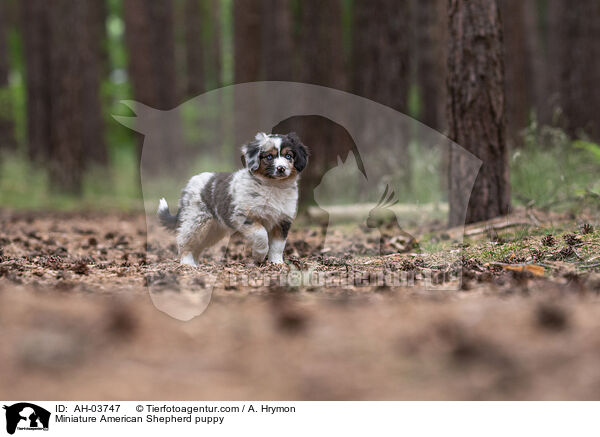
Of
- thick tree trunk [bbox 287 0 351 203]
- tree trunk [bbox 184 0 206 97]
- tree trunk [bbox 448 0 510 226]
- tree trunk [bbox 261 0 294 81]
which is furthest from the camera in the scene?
tree trunk [bbox 184 0 206 97]

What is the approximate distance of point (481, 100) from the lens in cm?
744

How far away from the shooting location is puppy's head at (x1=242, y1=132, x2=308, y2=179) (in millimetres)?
5336

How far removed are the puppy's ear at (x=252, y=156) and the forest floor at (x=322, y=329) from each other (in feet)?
3.00

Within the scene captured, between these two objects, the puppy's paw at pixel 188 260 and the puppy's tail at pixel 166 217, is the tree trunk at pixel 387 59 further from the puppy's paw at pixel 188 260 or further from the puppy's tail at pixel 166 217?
the puppy's paw at pixel 188 260

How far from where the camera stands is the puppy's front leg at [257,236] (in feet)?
18.1

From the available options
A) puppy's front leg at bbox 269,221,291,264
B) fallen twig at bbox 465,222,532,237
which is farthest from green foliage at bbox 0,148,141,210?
fallen twig at bbox 465,222,532,237

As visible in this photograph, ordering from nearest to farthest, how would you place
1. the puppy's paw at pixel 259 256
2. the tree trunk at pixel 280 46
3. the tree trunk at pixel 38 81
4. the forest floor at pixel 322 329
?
1. the forest floor at pixel 322 329
2. the puppy's paw at pixel 259 256
3. the tree trunk at pixel 280 46
4. the tree trunk at pixel 38 81

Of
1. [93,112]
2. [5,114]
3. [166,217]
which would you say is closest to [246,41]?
[166,217]

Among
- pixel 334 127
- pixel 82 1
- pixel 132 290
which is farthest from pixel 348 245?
pixel 82 1

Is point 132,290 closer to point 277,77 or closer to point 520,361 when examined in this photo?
point 520,361

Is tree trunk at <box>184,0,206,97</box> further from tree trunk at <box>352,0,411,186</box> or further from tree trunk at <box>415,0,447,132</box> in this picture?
tree trunk at <box>352,0,411,186</box>

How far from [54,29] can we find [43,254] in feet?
35.2
